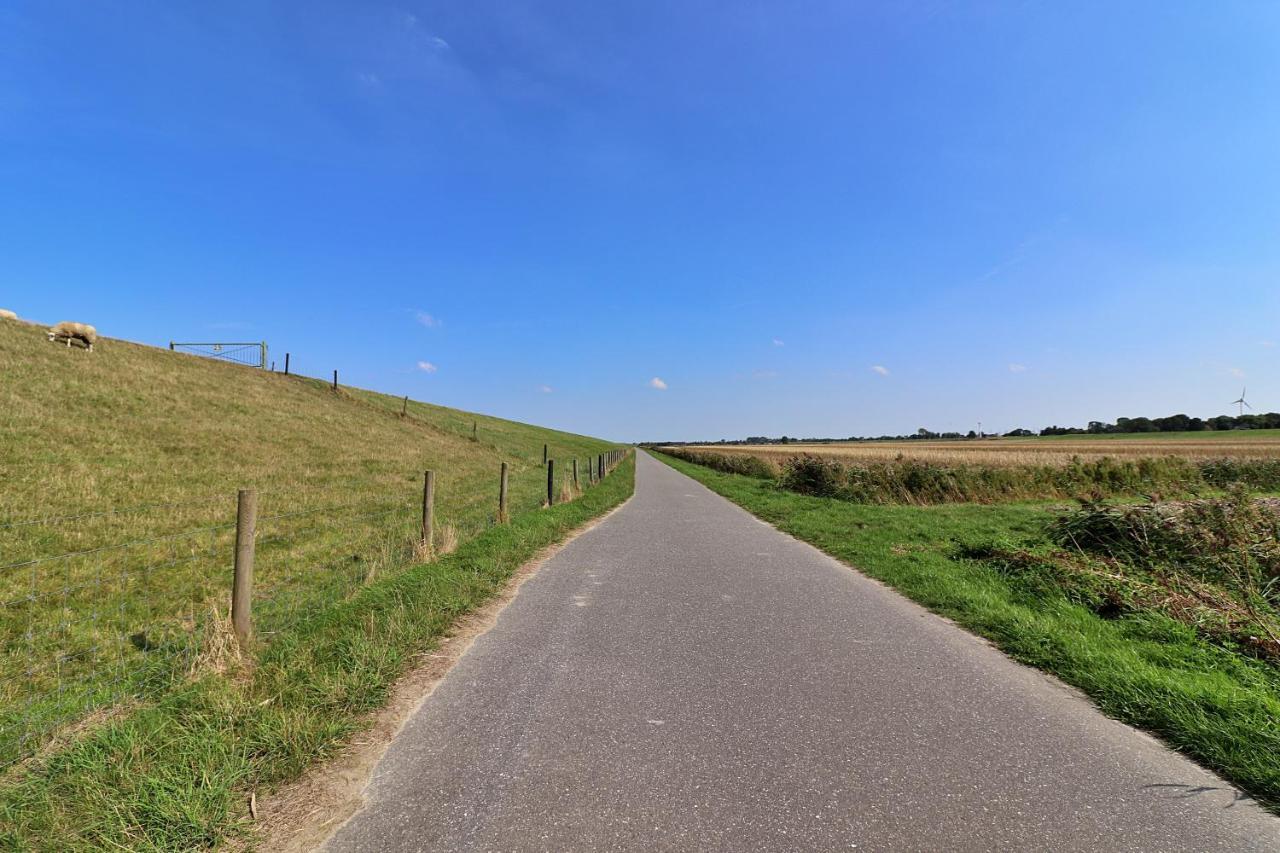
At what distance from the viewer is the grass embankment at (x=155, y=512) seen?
211 inches

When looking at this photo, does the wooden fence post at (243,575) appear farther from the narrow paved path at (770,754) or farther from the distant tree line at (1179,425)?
the distant tree line at (1179,425)

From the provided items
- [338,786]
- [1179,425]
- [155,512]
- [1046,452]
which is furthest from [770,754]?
[1179,425]

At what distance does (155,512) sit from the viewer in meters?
10.6

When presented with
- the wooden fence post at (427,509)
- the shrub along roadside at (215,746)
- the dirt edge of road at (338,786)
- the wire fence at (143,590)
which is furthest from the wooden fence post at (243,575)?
the wooden fence post at (427,509)

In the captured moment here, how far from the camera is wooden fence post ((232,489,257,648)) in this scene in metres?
4.93

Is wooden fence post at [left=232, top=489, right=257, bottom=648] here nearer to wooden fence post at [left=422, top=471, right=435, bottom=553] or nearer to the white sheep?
wooden fence post at [left=422, top=471, right=435, bottom=553]

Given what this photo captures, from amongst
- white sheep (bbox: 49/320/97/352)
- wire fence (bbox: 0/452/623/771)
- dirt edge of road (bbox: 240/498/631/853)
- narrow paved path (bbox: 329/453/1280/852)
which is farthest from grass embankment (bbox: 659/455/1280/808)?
white sheep (bbox: 49/320/97/352)

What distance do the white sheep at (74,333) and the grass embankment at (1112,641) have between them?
34.0m

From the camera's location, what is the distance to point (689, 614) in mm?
6277

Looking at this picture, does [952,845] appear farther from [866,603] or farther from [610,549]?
[610,549]

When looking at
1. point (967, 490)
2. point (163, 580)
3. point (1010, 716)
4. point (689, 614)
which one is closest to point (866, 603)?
point (689, 614)

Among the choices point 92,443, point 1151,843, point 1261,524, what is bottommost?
point 1151,843

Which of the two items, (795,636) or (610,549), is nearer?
(795,636)

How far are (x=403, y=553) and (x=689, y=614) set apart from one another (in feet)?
17.3
